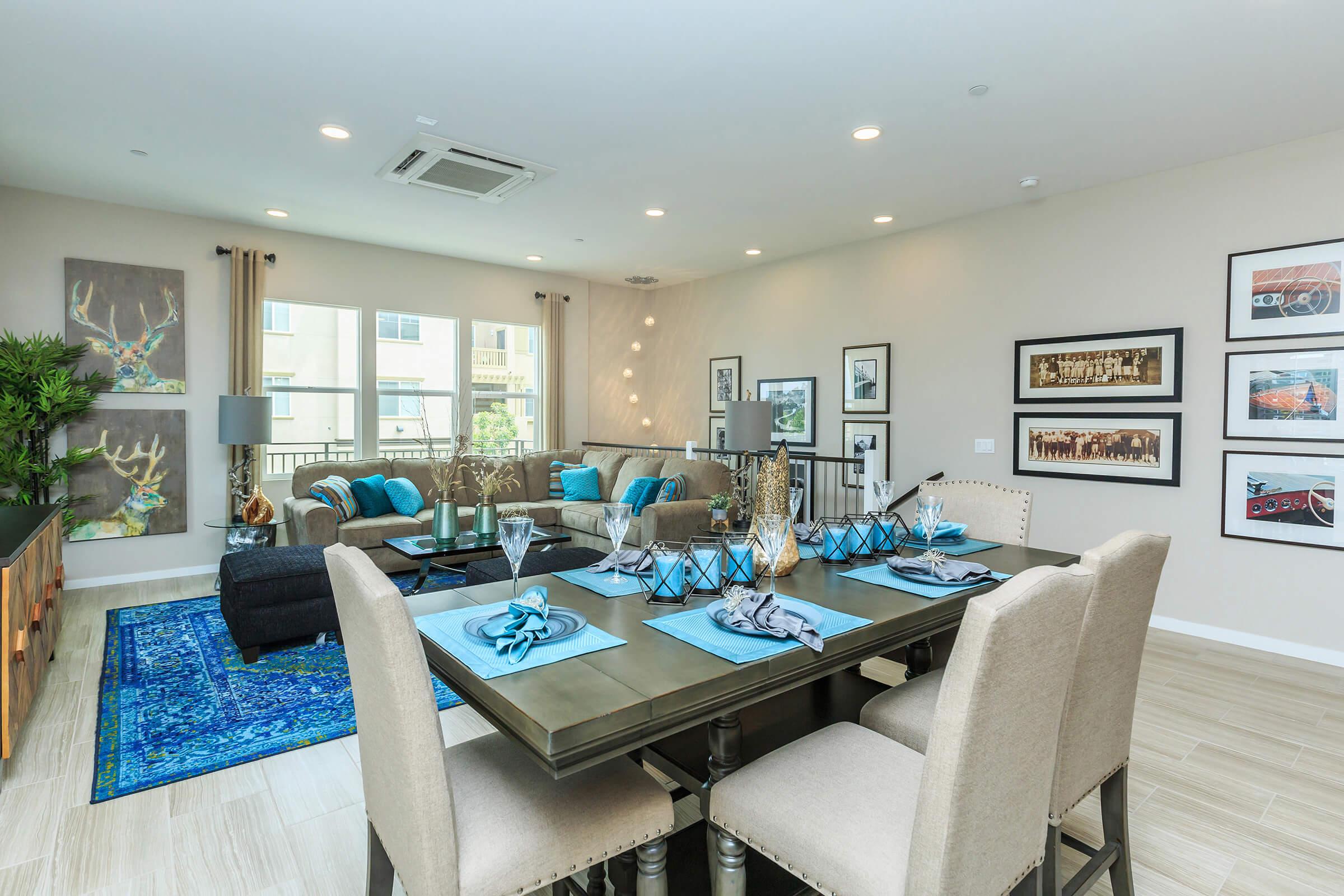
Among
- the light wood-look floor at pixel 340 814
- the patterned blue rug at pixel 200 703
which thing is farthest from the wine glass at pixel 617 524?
the patterned blue rug at pixel 200 703

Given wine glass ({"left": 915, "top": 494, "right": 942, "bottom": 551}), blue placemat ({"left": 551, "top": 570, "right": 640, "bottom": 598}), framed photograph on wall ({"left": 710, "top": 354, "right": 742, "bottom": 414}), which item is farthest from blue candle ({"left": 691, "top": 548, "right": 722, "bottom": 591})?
framed photograph on wall ({"left": 710, "top": 354, "right": 742, "bottom": 414})

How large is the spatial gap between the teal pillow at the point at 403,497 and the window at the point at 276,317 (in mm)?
1628

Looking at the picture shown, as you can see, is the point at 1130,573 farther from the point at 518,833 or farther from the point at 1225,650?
the point at 1225,650

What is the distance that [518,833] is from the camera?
117 cm

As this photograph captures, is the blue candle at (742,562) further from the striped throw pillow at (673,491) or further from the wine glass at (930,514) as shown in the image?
the striped throw pillow at (673,491)

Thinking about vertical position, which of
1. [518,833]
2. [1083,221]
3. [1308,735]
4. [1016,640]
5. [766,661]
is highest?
[1083,221]

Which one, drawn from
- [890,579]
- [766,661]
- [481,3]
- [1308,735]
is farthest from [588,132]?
[1308,735]

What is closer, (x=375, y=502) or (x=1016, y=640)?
(x=1016, y=640)

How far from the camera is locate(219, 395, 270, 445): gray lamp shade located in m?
4.75

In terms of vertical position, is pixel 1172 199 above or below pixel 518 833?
above

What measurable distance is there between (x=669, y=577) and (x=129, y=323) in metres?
5.23

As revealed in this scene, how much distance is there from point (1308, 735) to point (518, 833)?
125 inches

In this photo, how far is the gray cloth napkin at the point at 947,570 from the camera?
1734 millimetres

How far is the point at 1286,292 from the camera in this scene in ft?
11.6
